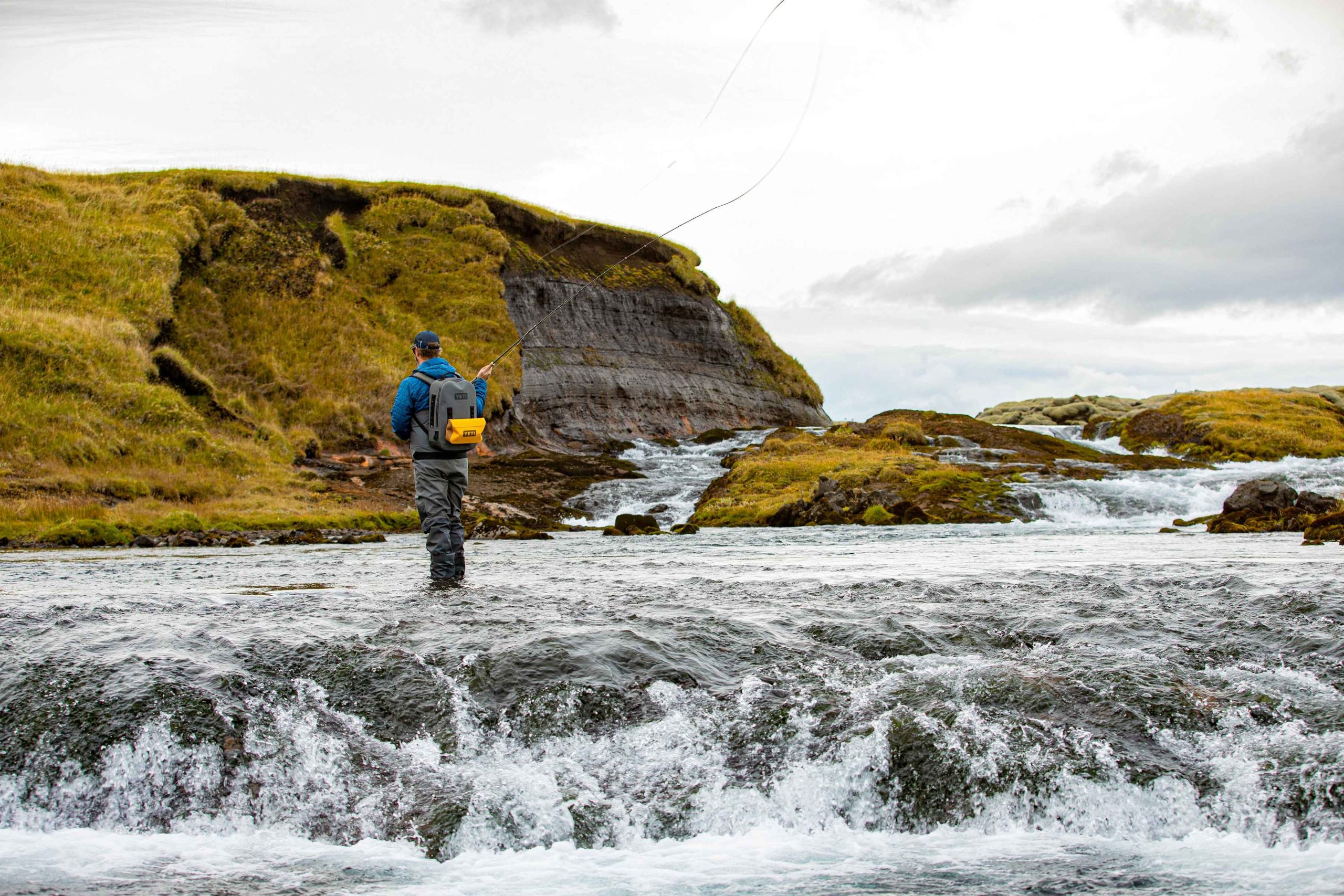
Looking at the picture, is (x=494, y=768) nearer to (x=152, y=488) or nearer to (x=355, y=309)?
(x=152, y=488)

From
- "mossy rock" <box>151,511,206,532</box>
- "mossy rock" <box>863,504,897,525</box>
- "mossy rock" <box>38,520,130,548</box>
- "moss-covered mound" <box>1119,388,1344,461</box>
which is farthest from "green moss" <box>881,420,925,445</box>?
"mossy rock" <box>38,520,130,548</box>

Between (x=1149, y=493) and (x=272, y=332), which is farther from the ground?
(x=272, y=332)

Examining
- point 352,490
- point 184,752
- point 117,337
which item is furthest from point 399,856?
point 117,337

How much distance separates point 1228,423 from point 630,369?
30389 millimetres

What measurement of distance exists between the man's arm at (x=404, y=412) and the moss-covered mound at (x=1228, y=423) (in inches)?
1613

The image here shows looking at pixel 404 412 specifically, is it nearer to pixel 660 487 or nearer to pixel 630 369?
pixel 660 487

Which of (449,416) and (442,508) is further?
(442,508)

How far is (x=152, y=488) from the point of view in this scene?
2755 cm

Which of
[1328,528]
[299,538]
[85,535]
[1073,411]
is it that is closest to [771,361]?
[1073,411]

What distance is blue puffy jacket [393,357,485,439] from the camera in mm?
9555

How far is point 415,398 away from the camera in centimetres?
961

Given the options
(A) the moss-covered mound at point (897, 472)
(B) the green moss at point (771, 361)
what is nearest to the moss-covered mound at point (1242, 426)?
(A) the moss-covered mound at point (897, 472)

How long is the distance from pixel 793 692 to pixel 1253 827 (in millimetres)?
2194

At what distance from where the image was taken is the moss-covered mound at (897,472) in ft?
88.2
